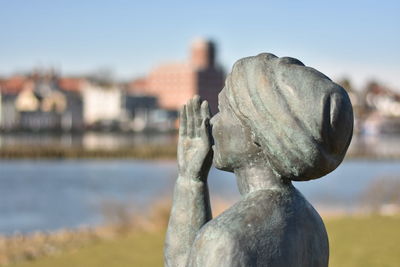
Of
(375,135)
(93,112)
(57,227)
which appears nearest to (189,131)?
(57,227)

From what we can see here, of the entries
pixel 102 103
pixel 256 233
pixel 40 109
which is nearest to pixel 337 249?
pixel 256 233

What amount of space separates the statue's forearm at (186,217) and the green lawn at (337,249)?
6.72m

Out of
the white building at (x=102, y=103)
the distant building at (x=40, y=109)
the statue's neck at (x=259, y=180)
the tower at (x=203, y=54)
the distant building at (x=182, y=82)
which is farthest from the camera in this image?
the tower at (x=203, y=54)

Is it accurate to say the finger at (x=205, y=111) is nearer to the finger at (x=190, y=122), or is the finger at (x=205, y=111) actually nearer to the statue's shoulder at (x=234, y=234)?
the finger at (x=190, y=122)

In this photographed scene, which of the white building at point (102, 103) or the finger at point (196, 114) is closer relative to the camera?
the finger at point (196, 114)

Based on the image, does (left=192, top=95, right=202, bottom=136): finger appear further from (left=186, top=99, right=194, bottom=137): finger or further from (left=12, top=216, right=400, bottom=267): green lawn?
(left=12, top=216, right=400, bottom=267): green lawn

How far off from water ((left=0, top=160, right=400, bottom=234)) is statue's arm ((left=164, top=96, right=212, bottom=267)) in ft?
44.3

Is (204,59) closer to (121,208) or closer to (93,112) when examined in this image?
(93,112)

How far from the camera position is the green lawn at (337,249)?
9352 mm

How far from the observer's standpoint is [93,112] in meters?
120

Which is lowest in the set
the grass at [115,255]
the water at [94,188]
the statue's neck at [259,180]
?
the water at [94,188]

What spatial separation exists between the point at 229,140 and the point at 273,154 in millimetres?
182

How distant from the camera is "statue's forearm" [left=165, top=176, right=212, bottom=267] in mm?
2521

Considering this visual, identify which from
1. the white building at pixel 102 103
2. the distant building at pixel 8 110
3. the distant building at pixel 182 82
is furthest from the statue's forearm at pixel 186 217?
the distant building at pixel 182 82
